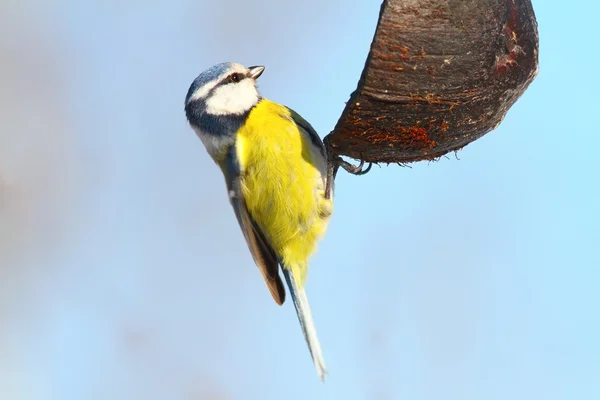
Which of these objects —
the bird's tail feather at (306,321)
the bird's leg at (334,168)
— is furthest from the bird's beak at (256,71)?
the bird's tail feather at (306,321)

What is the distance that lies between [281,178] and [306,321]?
2.05 ft

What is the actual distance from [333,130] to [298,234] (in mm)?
741

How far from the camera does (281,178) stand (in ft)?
9.55

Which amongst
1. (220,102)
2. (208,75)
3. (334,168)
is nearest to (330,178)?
(334,168)

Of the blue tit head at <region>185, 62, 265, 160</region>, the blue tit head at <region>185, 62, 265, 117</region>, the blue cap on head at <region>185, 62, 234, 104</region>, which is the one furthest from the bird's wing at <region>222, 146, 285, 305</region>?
the blue cap on head at <region>185, 62, 234, 104</region>

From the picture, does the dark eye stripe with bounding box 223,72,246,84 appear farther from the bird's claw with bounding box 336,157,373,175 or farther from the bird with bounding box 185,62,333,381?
the bird's claw with bounding box 336,157,373,175

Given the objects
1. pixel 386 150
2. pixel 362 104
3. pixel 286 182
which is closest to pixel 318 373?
pixel 286 182

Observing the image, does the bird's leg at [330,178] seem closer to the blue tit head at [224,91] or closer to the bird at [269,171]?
the bird at [269,171]

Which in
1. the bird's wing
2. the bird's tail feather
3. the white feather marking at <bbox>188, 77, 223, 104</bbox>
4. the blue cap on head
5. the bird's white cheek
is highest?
the blue cap on head

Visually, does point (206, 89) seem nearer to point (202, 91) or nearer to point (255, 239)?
point (202, 91)

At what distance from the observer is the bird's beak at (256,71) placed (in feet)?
10.2

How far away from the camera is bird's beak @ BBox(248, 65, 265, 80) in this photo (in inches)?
122

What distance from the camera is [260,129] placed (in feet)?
9.51

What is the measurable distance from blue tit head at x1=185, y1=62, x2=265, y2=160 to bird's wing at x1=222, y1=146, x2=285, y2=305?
0.11 metres
